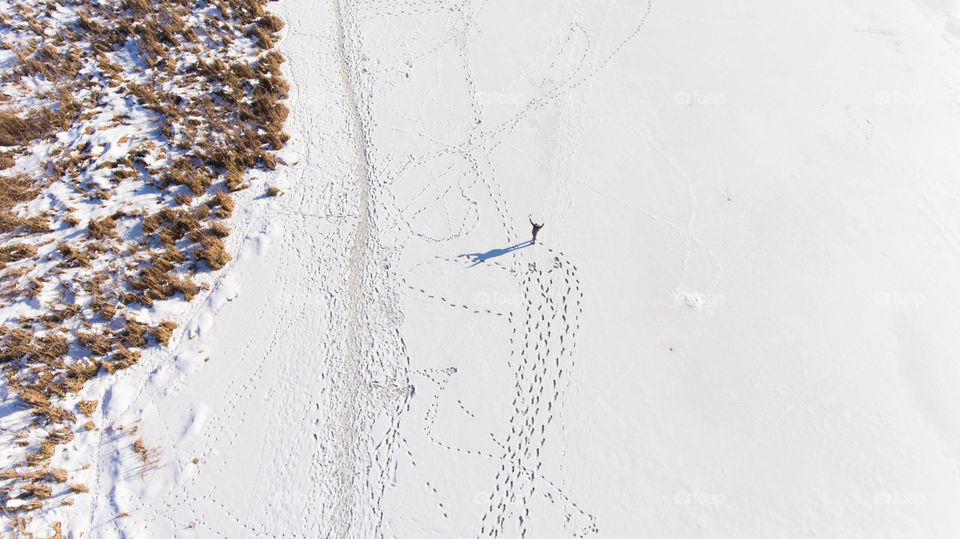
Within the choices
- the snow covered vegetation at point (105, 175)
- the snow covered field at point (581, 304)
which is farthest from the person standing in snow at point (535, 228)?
the snow covered vegetation at point (105, 175)

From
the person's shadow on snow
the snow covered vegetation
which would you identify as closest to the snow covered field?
the person's shadow on snow

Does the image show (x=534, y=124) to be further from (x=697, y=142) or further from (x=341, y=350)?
(x=341, y=350)

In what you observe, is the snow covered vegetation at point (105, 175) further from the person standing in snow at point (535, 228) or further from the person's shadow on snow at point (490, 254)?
the person standing in snow at point (535, 228)

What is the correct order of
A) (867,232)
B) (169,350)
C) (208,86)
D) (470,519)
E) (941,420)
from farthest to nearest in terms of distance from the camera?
1. (208,86)
2. (867,232)
3. (169,350)
4. (941,420)
5. (470,519)

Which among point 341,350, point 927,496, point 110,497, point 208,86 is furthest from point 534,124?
point 110,497

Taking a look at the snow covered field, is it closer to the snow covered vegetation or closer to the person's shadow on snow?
the person's shadow on snow

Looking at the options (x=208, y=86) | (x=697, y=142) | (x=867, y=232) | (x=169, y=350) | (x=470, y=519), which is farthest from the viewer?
(x=208, y=86)

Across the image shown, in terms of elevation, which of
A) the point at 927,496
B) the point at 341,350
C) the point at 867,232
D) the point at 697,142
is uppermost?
the point at 697,142

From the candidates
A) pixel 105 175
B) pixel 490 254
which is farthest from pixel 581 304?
pixel 105 175
